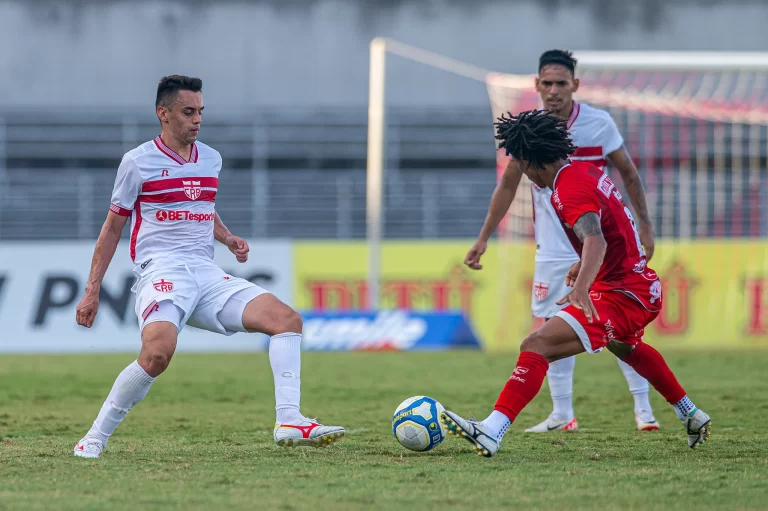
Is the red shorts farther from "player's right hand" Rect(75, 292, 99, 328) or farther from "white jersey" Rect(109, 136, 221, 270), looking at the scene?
"player's right hand" Rect(75, 292, 99, 328)

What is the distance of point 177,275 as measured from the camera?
244 inches

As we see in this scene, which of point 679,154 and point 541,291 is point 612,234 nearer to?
point 541,291

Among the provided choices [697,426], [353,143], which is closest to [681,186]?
[353,143]

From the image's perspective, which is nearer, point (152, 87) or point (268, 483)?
point (268, 483)

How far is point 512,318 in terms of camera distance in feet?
56.7

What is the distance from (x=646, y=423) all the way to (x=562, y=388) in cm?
57

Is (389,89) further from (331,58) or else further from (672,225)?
(672,225)

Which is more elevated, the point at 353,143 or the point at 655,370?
the point at 353,143

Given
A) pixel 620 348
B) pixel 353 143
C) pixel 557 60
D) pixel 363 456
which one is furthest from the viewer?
pixel 353 143

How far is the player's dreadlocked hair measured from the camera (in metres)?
5.95

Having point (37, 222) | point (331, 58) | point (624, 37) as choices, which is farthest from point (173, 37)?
point (624, 37)

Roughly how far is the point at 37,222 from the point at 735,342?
12.6 m

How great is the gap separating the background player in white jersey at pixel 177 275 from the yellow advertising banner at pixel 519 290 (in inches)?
432

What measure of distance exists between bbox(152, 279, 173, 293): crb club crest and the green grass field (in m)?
0.85
